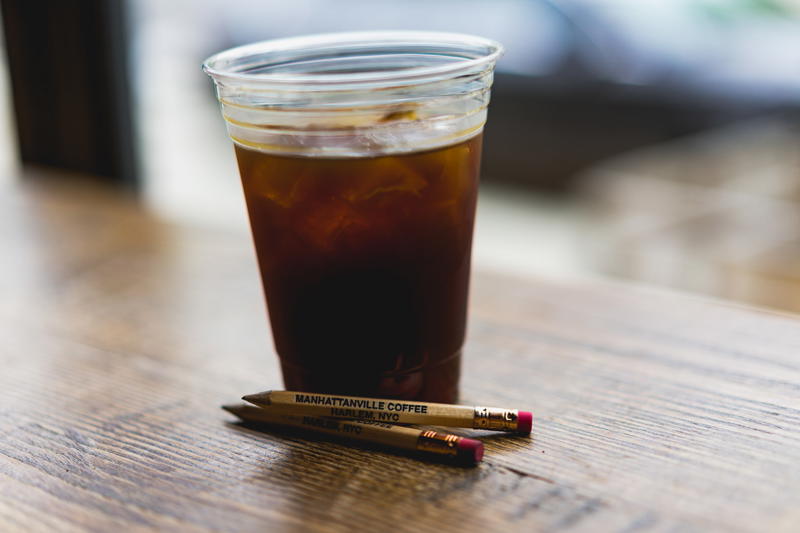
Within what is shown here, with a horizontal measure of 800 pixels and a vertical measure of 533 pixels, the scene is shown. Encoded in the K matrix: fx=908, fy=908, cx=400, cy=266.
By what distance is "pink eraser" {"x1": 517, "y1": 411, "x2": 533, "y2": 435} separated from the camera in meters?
0.64

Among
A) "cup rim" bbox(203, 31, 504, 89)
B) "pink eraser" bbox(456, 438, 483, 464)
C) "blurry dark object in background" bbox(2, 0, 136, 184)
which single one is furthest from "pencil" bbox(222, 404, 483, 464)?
"blurry dark object in background" bbox(2, 0, 136, 184)

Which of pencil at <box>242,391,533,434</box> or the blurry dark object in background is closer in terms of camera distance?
pencil at <box>242,391,533,434</box>

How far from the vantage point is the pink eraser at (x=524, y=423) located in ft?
2.10

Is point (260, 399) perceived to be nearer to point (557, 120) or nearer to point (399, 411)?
point (399, 411)

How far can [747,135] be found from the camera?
301 centimetres

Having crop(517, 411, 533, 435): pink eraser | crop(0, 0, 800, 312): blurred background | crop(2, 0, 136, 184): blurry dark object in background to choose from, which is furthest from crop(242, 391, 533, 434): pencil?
crop(2, 0, 136, 184): blurry dark object in background

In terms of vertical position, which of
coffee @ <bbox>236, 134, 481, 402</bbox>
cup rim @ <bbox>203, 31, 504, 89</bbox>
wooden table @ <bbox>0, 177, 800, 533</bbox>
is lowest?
wooden table @ <bbox>0, 177, 800, 533</bbox>

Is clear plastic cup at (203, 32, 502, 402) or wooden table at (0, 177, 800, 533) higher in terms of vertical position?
clear plastic cup at (203, 32, 502, 402)

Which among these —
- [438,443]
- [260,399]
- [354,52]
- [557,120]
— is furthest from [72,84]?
[557,120]

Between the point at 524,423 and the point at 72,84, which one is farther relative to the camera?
the point at 72,84

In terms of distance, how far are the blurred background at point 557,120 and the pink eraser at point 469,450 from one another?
1.39 feet

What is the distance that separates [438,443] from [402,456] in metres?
0.03

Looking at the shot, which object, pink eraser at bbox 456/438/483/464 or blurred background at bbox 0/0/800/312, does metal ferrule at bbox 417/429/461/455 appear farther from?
blurred background at bbox 0/0/800/312

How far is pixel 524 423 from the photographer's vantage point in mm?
639
